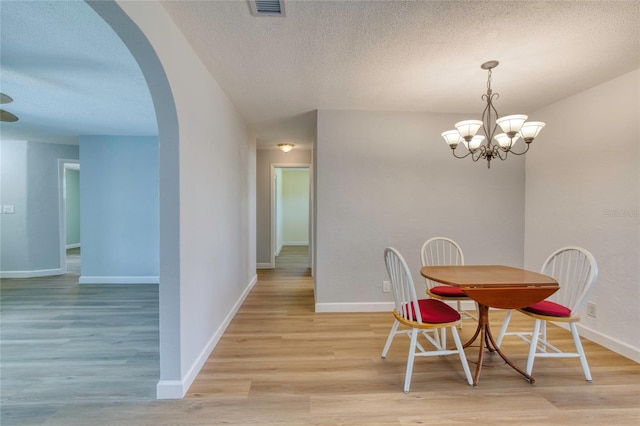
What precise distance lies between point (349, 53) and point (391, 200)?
1.59 meters

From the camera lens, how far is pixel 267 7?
4.67ft

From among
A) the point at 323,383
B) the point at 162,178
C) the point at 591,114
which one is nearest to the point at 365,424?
the point at 323,383

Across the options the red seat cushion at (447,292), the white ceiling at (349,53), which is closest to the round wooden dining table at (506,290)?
the red seat cushion at (447,292)

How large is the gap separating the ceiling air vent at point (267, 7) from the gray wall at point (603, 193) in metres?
2.68

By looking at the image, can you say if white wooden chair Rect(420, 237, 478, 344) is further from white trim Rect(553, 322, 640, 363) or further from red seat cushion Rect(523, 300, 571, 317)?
white trim Rect(553, 322, 640, 363)

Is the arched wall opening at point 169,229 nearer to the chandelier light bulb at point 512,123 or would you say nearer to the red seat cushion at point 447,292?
the red seat cushion at point 447,292

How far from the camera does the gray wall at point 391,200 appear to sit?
9.71ft

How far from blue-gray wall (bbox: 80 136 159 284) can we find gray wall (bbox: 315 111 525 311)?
2.79 meters

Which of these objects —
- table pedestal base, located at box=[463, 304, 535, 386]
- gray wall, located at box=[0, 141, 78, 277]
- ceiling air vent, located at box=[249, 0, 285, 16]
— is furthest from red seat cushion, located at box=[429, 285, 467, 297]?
gray wall, located at box=[0, 141, 78, 277]

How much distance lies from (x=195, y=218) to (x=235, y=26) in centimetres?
119

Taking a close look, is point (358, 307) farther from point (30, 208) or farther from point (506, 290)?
point (30, 208)

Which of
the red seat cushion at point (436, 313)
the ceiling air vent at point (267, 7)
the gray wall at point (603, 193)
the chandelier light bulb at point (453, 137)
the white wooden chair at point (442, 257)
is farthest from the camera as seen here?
the white wooden chair at point (442, 257)

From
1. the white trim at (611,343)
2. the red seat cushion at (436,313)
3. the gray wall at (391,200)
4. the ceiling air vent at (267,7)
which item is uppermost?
the ceiling air vent at (267,7)

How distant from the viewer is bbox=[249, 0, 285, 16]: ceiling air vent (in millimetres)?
1386
